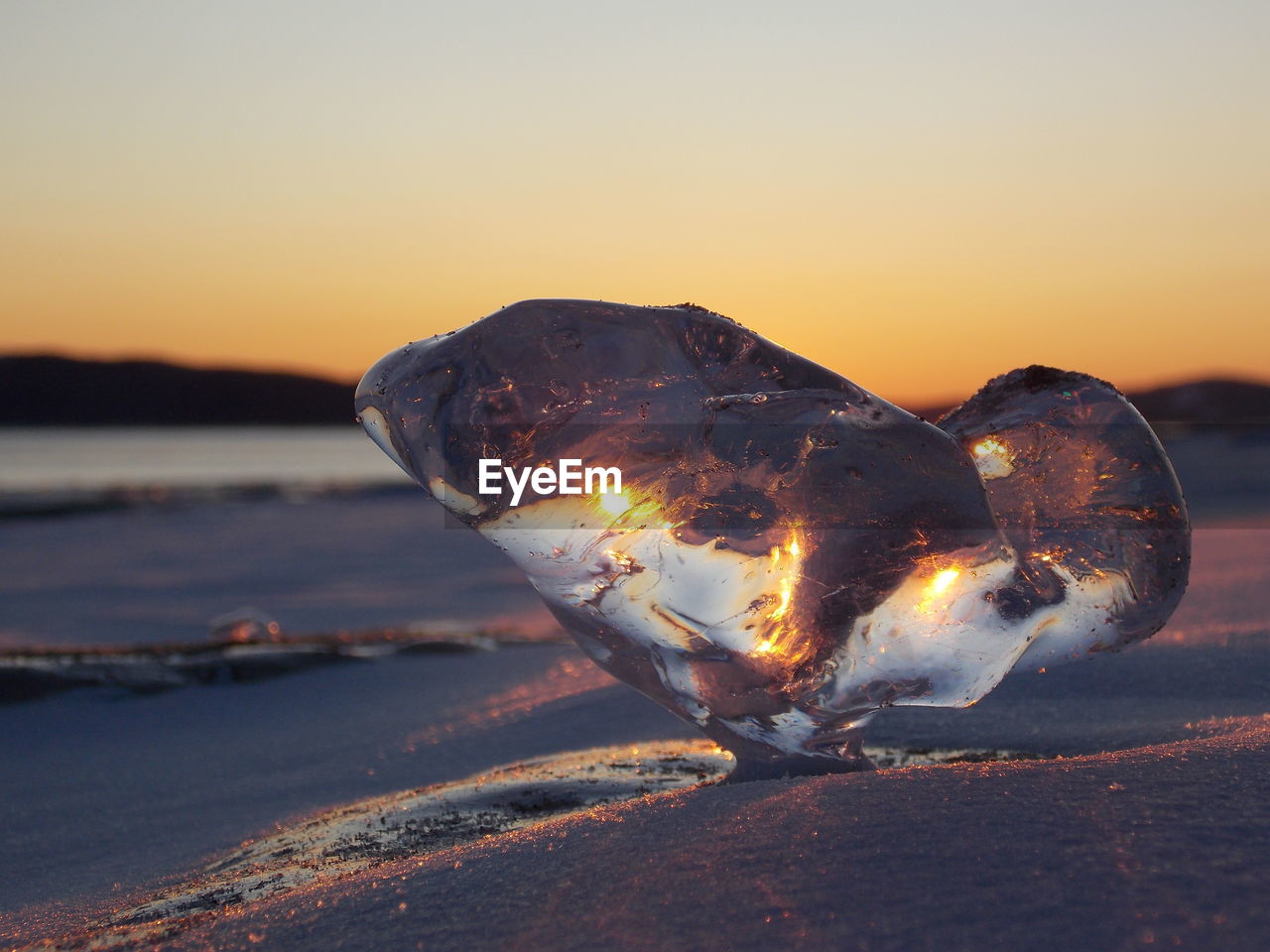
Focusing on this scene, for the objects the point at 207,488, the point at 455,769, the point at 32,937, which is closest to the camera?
the point at 32,937

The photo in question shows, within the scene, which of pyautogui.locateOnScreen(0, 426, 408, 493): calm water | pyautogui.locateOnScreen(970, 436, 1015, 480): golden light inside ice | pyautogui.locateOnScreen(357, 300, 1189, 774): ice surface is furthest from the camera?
pyautogui.locateOnScreen(0, 426, 408, 493): calm water

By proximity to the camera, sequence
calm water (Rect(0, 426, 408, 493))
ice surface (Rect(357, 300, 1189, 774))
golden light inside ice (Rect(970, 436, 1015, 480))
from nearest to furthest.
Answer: ice surface (Rect(357, 300, 1189, 774)) → golden light inside ice (Rect(970, 436, 1015, 480)) → calm water (Rect(0, 426, 408, 493))

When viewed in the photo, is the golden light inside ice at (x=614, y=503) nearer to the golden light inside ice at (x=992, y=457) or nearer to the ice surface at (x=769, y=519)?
the ice surface at (x=769, y=519)

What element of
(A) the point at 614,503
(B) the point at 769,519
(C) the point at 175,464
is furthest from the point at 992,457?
(C) the point at 175,464

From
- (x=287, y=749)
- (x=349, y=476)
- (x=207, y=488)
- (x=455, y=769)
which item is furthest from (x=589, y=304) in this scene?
(x=349, y=476)

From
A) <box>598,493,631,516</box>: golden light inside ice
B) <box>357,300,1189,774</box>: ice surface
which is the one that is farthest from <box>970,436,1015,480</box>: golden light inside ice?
<box>598,493,631,516</box>: golden light inside ice

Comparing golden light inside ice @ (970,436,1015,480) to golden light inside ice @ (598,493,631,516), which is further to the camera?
golden light inside ice @ (970,436,1015,480)

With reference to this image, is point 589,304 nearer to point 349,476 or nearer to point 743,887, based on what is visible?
point 743,887

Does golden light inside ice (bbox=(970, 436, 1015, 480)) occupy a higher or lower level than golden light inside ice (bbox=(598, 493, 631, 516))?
higher

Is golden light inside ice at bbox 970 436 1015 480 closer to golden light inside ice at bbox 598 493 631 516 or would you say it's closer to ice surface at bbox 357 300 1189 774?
ice surface at bbox 357 300 1189 774
